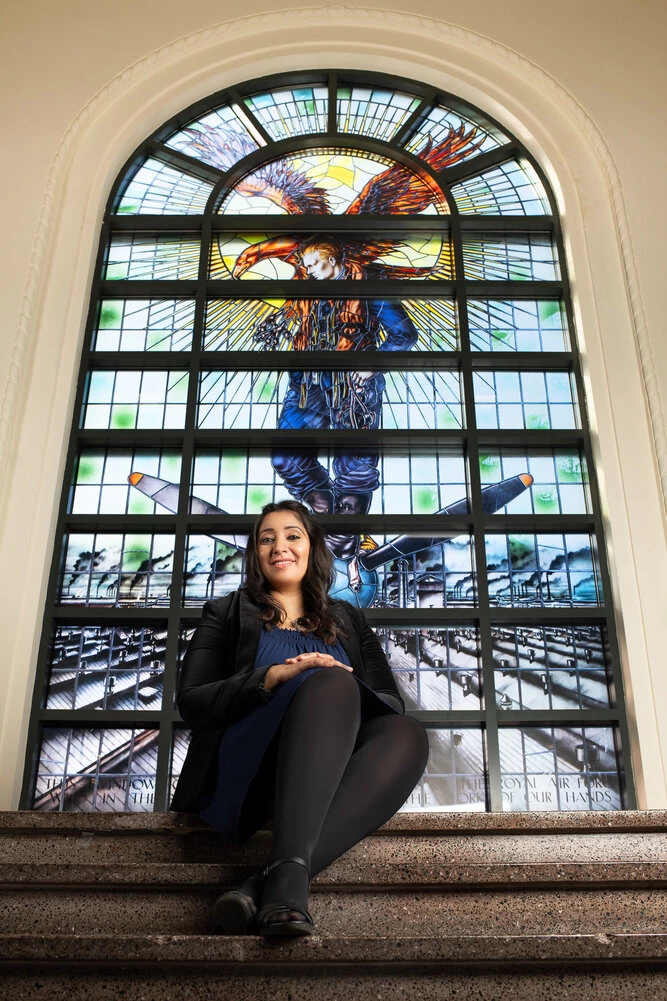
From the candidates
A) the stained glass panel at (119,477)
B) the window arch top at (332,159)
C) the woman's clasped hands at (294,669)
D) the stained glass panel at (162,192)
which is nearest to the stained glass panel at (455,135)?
the window arch top at (332,159)

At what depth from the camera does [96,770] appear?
3.94 metres

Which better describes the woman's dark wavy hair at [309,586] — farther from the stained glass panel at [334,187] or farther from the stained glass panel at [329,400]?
the stained glass panel at [334,187]

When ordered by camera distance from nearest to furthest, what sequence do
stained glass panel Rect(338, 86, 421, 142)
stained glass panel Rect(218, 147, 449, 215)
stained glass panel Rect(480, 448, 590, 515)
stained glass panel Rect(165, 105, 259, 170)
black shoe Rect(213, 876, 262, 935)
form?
black shoe Rect(213, 876, 262, 935) < stained glass panel Rect(480, 448, 590, 515) < stained glass panel Rect(218, 147, 449, 215) < stained glass panel Rect(165, 105, 259, 170) < stained glass panel Rect(338, 86, 421, 142)

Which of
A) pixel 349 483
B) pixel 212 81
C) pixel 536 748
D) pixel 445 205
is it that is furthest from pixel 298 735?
pixel 212 81

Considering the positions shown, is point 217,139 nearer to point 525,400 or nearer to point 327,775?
point 525,400

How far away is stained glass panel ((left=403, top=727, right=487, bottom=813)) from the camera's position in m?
3.85

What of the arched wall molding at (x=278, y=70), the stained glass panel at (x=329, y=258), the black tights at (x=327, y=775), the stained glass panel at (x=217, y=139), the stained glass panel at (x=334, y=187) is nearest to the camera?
the black tights at (x=327, y=775)

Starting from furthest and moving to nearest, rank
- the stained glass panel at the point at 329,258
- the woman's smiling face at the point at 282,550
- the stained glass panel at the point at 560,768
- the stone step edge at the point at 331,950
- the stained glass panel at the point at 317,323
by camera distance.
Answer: the stained glass panel at the point at 329,258 < the stained glass panel at the point at 317,323 < the stained glass panel at the point at 560,768 < the woman's smiling face at the point at 282,550 < the stone step edge at the point at 331,950

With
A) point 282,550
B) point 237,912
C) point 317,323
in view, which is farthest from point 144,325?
point 237,912

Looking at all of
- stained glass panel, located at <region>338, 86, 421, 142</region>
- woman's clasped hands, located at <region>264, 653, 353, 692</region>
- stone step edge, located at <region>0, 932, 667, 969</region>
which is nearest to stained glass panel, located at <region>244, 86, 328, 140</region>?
stained glass panel, located at <region>338, 86, 421, 142</region>

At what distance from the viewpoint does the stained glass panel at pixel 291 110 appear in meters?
5.67

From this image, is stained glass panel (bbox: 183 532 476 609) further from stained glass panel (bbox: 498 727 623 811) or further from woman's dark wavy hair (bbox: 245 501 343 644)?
woman's dark wavy hair (bbox: 245 501 343 644)

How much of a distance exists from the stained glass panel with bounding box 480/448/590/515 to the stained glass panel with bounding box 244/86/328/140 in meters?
2.48

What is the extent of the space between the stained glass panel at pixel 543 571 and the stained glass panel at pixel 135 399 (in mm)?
1714
